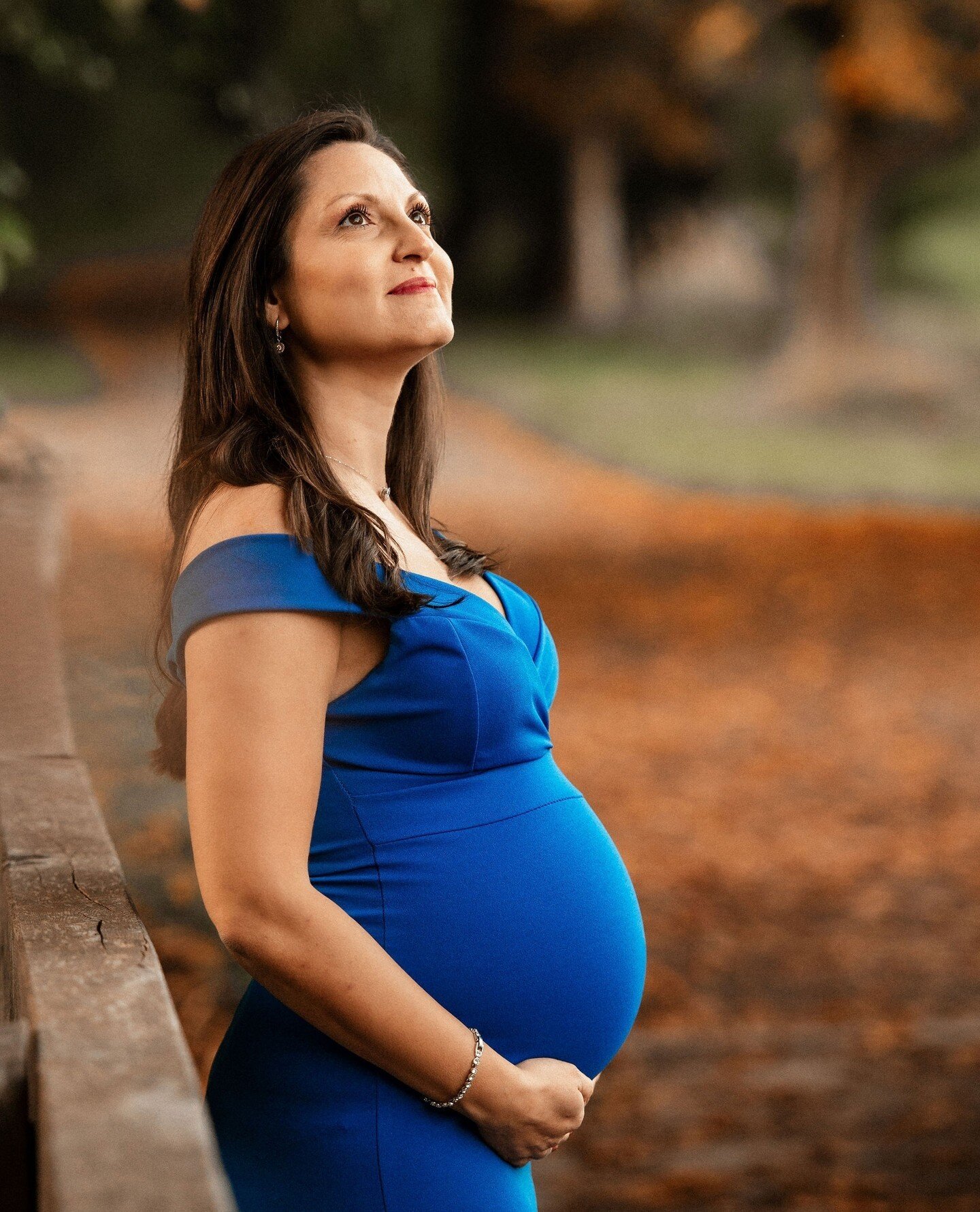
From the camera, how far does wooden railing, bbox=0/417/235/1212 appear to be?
1081 mm

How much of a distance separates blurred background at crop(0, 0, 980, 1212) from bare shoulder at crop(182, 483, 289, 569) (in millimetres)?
508

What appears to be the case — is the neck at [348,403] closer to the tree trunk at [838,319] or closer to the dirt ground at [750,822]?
the dirt ground at [750,822]

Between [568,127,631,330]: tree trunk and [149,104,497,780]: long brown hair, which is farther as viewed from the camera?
[568,127,631,330]: tree trunk

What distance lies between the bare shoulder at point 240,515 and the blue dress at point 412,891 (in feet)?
0.08

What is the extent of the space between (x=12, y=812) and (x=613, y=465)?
53.5 ft

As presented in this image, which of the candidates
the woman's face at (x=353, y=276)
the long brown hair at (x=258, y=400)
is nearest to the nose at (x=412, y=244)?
the woman's face at (x=353, y=276)

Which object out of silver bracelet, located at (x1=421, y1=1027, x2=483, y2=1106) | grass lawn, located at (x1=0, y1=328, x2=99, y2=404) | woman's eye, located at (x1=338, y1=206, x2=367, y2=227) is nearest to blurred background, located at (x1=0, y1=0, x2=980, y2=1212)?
grass lawn, located at (x1=0, y1=328, x2=99, y2=404)

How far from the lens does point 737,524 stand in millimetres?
14320

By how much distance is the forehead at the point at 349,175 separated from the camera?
1.71 meters

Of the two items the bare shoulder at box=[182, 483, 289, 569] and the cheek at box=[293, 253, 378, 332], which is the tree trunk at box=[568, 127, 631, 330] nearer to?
the cheek at box=[293, 253, 378, 332]

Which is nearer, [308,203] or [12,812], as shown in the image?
[308,203]

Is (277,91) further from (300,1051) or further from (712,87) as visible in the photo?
(712,87)

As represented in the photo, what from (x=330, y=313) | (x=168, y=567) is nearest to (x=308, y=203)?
(x=330, y=313)

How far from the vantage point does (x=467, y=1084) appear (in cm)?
157
